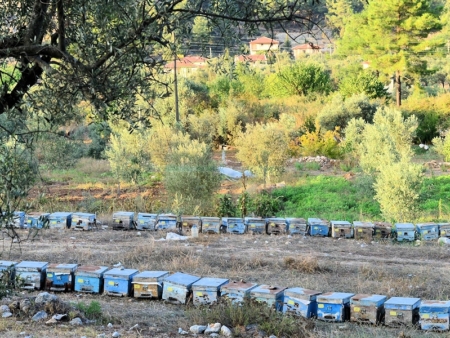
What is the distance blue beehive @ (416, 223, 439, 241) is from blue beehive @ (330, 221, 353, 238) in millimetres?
1288

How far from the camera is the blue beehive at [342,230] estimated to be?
12.1 meters

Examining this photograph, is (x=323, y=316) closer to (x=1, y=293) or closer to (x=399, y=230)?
(x=1, y=293)

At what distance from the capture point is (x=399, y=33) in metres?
Answer: 35.2

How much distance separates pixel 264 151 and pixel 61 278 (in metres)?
11.6

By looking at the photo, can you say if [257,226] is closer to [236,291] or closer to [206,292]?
[206,292]

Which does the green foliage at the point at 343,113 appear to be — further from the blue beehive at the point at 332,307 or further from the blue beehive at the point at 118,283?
the blue beehive at the point at 332,307

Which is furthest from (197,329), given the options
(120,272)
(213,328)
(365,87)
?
(365,87)

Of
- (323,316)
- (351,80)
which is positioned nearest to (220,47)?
(323,316)

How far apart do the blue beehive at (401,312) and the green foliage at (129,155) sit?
12.6m

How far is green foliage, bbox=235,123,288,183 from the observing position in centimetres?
1930

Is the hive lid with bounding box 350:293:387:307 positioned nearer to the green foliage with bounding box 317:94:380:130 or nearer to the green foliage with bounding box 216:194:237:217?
the green foliage with bounding box 216:194:237:217

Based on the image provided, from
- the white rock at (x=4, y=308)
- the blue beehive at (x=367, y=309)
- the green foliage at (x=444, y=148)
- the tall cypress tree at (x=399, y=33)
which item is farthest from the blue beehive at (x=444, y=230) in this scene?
the tall cypress tree at (x=399, y=33)

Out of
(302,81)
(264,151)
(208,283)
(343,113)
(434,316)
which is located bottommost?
(434,316)

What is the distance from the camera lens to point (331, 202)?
54.6 ft
